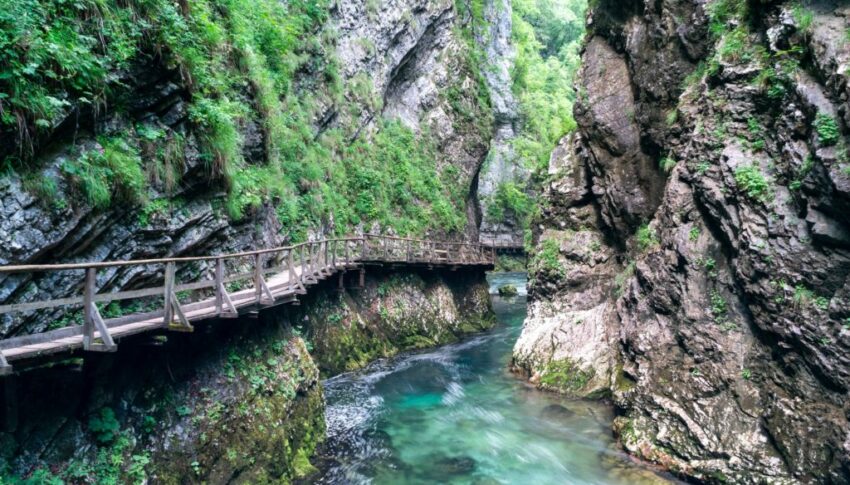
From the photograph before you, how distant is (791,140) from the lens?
33.1 feet

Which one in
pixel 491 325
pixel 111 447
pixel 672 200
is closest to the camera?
pixel 111 447

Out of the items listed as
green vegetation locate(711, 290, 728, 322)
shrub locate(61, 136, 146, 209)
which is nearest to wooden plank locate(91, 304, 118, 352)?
shrub locate(61, 136, 146, 209)

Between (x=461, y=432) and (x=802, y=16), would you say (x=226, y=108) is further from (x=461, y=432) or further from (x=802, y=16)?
(x=802, y=16)

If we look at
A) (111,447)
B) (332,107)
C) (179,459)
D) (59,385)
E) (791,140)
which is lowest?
(179,459)

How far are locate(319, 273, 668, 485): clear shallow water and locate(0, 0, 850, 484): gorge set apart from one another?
0.09 metres

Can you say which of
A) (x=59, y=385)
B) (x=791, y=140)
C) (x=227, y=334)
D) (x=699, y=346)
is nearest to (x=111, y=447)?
(x=59, y=385)

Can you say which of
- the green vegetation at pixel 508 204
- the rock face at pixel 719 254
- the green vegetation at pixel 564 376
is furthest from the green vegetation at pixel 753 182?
the green vegetation at pixel 508 204

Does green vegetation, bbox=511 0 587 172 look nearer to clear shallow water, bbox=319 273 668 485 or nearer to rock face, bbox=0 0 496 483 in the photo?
clear shallow water, bbox=319 273 668 485

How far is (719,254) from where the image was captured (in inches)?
460

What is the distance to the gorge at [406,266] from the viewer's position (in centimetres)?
709

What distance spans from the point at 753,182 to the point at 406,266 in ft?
46.8

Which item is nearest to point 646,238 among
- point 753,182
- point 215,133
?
point 753,182

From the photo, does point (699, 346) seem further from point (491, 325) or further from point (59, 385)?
point (491, 325)

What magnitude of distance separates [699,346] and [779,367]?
1695mm
